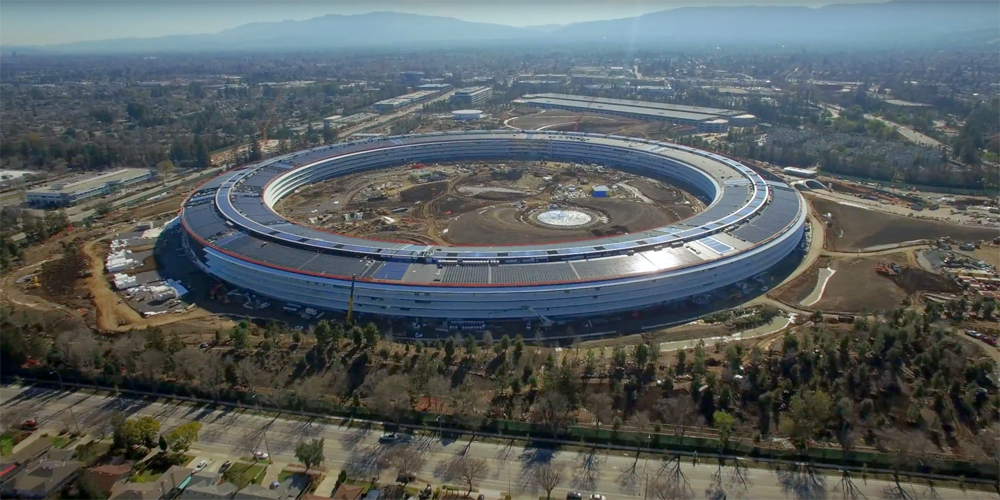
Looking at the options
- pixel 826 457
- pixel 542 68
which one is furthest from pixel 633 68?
pixel 826 457

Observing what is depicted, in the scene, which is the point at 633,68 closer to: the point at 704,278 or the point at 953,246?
the point at 953,246

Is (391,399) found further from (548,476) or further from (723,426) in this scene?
(723,426)

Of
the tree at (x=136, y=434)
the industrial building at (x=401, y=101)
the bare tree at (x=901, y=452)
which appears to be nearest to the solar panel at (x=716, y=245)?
the bare tree at (x=901, y=452)

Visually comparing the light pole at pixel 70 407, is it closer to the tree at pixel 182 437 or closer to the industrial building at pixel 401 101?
the tree at pixel 182 437

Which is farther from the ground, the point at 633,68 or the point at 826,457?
the point at 633,68

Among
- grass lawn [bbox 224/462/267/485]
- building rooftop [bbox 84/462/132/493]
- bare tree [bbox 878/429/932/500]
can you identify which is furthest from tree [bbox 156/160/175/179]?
bare tree [bbox 878/429/932/500]

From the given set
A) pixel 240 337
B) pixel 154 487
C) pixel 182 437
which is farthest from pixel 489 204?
pixel 154 487

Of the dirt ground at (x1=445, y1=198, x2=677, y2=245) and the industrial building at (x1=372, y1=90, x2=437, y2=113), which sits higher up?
the industrial building at (x1=372, y1=90, x2=437, y2=113)

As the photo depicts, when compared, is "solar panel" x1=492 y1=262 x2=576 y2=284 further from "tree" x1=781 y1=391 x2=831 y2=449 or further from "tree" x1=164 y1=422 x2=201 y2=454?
"tree" x1=164 y1=422 x2=201 y2=454
